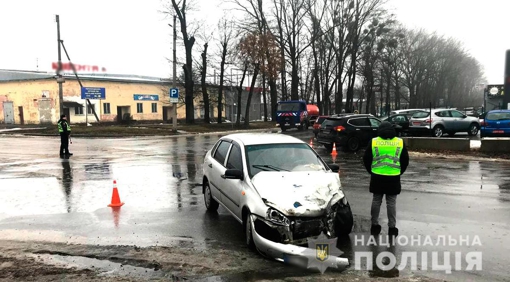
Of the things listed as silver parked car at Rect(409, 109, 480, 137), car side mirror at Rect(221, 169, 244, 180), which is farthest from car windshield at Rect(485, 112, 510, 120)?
car side mirror at Rect(221, 169, 244, 180)

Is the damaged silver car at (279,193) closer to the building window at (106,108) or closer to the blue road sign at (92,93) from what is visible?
the blue road sign at (92,93)

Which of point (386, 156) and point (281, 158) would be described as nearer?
point (386, 156)

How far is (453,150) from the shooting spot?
17.5 metres

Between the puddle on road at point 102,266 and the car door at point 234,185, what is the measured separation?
1633 millimetres

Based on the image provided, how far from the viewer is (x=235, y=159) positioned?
22.2 feet

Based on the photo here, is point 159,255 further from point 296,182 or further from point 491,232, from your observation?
point 491,232

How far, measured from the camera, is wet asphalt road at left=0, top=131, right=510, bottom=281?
6.17m

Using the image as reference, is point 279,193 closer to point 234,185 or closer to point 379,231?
point 234,185

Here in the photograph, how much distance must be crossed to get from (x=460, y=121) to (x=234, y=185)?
20919mm

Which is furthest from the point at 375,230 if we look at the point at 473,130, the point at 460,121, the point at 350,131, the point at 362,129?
the point at 473,130

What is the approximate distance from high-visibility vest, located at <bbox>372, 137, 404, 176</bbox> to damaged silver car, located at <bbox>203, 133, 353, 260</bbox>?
30.0 inches

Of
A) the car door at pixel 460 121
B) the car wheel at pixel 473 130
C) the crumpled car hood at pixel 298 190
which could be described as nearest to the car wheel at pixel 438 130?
the car door at pixel 460 121

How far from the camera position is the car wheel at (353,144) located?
729 inches

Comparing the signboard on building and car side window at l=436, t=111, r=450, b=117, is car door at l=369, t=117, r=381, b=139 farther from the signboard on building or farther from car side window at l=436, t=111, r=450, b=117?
the signboard on building
